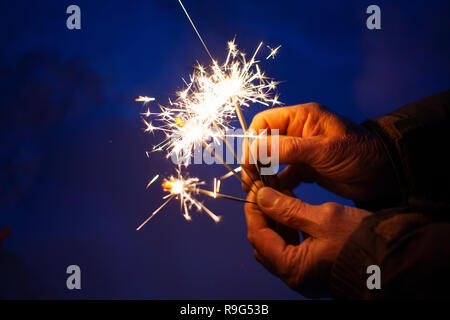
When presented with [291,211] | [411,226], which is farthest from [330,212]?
[411,226]

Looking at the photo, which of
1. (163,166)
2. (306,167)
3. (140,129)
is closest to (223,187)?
(163,166)

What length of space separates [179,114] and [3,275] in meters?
2.39

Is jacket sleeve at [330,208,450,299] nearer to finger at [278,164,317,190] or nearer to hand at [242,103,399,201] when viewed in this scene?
hand at [242,103,399,201]

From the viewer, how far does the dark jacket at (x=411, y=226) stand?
2.01 feet

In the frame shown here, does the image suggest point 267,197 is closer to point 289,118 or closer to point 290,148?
point 290,148

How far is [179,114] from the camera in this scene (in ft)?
4.18

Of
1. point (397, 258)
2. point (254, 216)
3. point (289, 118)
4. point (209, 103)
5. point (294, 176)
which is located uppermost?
point (209, 103)

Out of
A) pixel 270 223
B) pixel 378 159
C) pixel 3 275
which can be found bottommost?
pixel 3 275

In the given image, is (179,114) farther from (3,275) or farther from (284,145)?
(3,275)

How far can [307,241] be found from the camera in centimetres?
→ 94

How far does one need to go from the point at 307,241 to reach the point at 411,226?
369 mm

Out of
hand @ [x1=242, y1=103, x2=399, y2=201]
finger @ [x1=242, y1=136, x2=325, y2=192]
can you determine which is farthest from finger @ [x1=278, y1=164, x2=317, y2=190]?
finger @ [x1=242, y1=136, x2=325, y2=192]

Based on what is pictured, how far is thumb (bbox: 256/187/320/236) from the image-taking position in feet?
3.06

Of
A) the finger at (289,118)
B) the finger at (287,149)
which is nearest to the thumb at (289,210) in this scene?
the finger at (287,149)
